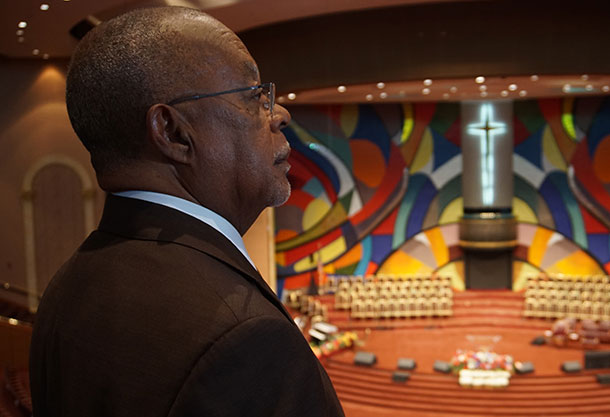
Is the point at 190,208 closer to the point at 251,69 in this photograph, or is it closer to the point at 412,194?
the point at 251,69

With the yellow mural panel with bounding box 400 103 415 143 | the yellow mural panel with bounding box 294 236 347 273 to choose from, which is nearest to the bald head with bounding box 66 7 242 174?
the yellow mural panel with bounding box 294 236 347 273

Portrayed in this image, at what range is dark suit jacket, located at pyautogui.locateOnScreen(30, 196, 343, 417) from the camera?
25.8 inches

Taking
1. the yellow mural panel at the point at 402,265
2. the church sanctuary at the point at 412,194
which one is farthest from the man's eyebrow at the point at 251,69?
the yellow mural panel at the point at 402,265

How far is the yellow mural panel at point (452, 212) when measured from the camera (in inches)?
513

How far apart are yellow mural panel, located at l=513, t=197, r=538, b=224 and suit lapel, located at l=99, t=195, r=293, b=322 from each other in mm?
12947

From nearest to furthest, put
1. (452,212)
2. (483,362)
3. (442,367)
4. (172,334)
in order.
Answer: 1. (172,334)
2. (483,362)
3. (442,367)
4. (452,212)

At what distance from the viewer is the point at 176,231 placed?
76 centimetres

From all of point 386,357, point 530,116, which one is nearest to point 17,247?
point 386,357

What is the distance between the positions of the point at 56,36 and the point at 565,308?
9766mm

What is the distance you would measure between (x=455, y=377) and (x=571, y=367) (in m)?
1.67

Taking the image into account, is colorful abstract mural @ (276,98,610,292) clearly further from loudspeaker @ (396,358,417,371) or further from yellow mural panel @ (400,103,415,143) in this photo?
loudspeaker @ (396,358,417,371)

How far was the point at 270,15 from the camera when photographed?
802cm

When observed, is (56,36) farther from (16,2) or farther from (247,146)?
(247,146)

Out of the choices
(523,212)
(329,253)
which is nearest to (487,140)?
(523,212)
